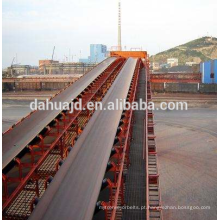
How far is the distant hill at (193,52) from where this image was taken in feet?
396

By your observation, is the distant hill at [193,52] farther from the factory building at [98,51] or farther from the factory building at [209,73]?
the factory building at [209,73]

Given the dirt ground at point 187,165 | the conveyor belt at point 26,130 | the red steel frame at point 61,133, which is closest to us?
the red steel frame at point 61,133

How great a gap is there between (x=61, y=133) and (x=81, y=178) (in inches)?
121

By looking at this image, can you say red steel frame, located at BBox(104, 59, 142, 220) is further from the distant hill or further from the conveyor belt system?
the distant hill

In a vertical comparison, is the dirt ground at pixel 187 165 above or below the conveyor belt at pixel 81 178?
below

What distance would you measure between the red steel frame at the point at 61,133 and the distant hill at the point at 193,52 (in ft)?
358

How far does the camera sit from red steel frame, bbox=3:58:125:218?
20.4ft

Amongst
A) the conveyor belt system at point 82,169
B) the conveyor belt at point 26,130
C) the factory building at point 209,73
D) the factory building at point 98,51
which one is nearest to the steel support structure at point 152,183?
the conveyor belt system at point 82,169

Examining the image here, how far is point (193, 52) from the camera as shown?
126 meters

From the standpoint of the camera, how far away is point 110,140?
25.4 ft

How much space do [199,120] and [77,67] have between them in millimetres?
51874

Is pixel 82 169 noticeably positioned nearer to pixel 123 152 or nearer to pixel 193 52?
pixel 123 152

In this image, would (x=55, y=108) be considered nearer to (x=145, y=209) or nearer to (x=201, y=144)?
(x=145, y=209)

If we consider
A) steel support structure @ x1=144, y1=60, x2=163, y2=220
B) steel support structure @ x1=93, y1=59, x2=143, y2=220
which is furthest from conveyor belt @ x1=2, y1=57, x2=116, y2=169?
steel support structure @ x1=144, y1=60, x2=163, y2=220
